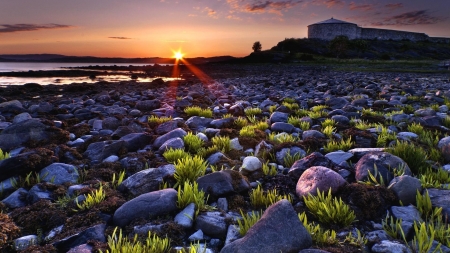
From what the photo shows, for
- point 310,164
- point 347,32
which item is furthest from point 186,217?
point 347,32

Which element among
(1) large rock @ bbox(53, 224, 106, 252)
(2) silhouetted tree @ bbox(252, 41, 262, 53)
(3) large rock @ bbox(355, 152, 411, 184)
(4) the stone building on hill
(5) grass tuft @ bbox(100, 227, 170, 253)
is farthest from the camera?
(4) the stone building on hill

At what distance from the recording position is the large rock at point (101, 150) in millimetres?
4082

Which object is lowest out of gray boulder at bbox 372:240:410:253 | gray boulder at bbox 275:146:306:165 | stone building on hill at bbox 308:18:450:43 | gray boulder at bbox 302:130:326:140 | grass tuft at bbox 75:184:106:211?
gray boulder at bbox 372:240:410:253

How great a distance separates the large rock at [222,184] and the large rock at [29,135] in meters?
3.07

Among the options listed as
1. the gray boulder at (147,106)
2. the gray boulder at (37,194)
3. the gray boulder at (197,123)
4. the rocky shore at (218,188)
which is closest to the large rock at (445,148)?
the rocky shore at (218,188)

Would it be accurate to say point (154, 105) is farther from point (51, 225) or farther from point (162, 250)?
point (162, 250)

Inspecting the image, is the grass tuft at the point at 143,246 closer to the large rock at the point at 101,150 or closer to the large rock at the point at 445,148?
the large rock at the point at 101,150

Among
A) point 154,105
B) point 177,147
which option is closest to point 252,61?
point 154,105

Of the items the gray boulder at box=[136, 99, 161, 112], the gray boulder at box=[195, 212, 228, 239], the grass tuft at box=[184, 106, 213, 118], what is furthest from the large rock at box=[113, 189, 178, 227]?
the gray boulder at box=[136, 99, 161, 112]

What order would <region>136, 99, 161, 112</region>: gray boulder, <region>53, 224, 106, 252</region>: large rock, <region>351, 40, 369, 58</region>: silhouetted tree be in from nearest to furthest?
<region>53, 224, 106, 252</region>: large rock < <region>136, 99, 161, 112</region>: gray boulder < <region>351, 40, 369, 58</region>: silhouetted tree

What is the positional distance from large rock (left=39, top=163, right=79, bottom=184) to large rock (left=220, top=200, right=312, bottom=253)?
86.6 inches

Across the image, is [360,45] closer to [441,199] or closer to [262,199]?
[441,199]

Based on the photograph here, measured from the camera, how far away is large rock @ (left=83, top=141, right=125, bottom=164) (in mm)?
4082

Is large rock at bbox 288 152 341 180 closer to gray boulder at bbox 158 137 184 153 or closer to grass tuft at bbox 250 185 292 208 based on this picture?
grass tuft at bbox 250 185 292 208
